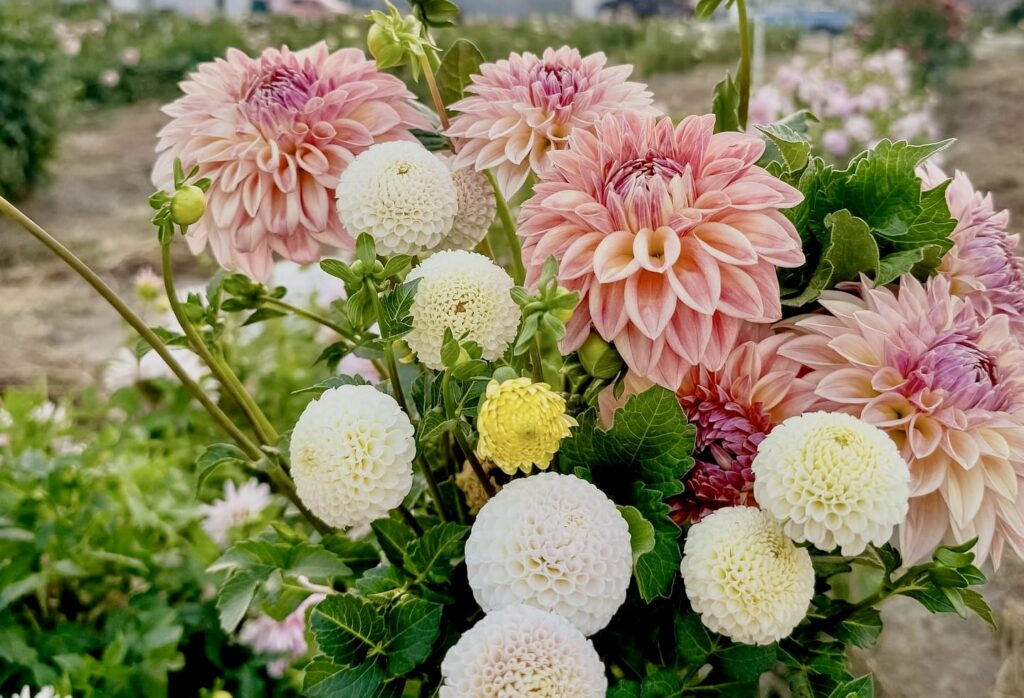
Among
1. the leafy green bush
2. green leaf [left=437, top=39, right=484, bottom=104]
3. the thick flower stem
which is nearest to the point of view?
the thick flower stem

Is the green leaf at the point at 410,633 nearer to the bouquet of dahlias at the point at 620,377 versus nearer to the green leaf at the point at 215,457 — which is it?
the bouquet of dahlias at the point at 620,377

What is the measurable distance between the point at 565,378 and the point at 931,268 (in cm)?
23

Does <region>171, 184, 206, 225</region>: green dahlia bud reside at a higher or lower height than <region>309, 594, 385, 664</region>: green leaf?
higher

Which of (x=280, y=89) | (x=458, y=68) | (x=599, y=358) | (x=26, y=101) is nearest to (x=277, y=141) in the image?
(x=280, y=89)

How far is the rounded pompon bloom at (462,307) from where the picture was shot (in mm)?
458

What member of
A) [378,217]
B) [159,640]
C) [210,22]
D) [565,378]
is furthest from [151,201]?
[210,22]

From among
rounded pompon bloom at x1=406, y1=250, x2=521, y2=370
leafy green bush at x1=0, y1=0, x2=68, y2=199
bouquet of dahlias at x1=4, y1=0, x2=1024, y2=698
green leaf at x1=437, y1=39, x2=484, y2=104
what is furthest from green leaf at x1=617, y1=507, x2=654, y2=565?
leafy green bush at x1=0, y1=0, x2=68, y2=199

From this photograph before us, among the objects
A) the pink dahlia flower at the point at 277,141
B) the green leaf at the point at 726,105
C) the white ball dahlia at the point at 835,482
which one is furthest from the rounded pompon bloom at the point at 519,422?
the green leaf at the point at 726,105

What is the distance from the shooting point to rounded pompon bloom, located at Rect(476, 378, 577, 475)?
0.40 m

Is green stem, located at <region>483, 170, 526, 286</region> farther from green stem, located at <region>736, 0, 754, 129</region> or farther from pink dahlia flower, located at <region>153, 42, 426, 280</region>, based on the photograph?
green stem, located at <region>736, 0, 754, 129</region>

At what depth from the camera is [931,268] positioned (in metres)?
0.53

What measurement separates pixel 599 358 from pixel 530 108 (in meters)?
0.17

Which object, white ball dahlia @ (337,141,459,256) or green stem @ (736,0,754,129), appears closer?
white ball dahlia @ (337,141,459,256)

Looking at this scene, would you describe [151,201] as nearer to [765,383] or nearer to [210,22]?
[765,383]
